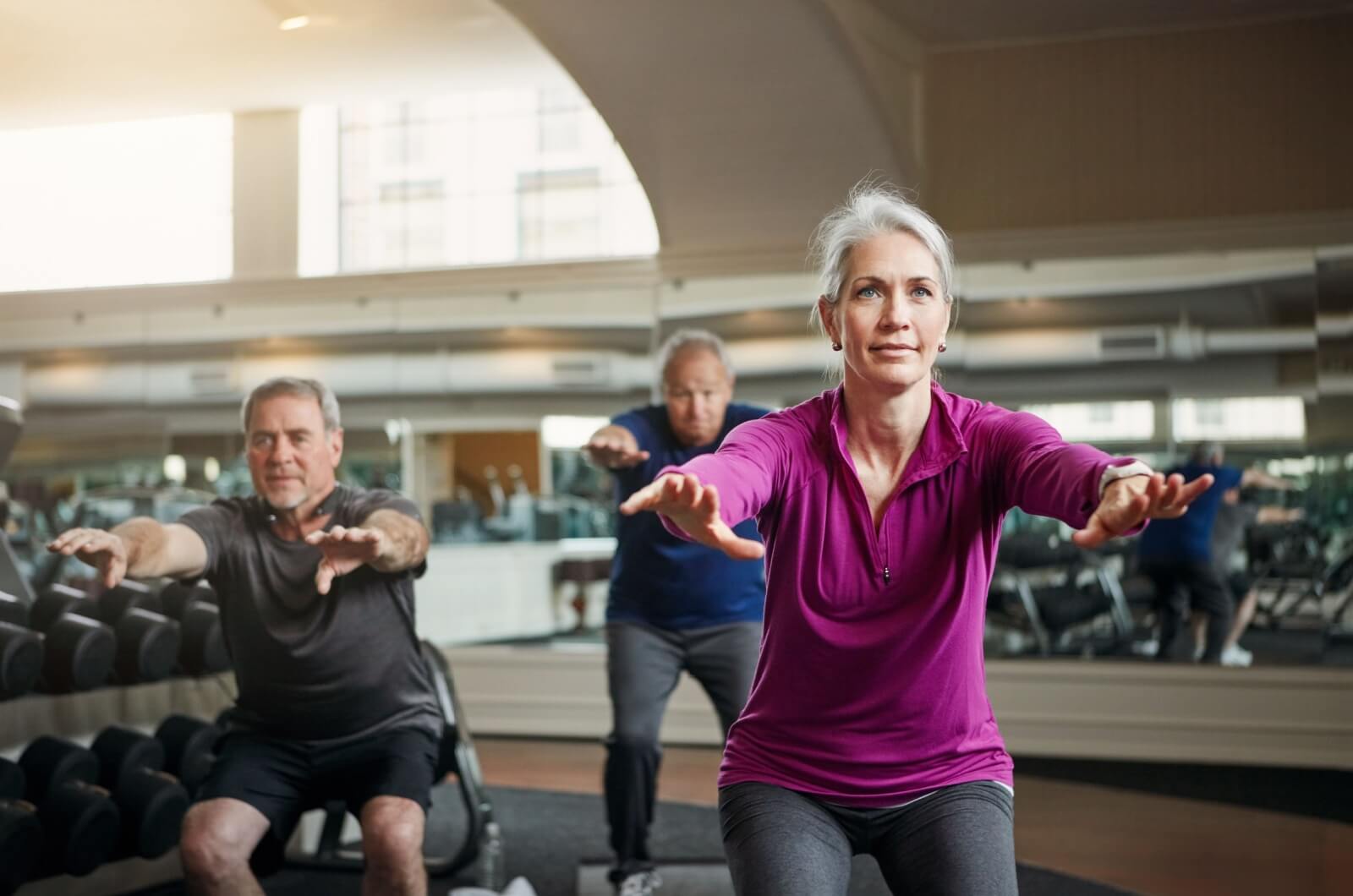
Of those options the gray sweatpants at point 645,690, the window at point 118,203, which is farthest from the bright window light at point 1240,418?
the window at point 118,203

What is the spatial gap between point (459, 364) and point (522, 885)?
3.20 meters

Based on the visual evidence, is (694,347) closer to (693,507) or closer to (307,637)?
(307,637)

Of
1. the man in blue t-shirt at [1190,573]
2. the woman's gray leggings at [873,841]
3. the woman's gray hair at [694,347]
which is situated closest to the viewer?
the woman's gray leggings at [873,841]

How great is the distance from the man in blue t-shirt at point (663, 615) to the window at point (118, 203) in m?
3.95

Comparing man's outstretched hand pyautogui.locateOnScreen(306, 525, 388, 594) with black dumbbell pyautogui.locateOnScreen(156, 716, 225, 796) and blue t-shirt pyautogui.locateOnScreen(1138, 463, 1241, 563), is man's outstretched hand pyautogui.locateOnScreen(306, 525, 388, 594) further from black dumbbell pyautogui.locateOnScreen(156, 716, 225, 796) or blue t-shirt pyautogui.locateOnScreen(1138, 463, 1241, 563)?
blue t-shirt pyautogui.locateOnScreen(1138, 463, 1241, 563)

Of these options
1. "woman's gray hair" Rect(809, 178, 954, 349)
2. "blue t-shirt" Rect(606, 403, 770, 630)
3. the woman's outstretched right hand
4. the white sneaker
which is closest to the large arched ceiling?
"blue t-shirt" Rect(606, 403, 770, 630)

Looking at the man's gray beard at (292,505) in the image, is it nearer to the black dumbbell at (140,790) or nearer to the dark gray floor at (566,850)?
the black dumbbell at (140,790)

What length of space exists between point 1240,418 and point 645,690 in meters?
2.99

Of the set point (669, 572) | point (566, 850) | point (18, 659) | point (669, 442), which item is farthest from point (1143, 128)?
point (18, 659)

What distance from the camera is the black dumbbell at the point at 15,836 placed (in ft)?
10.1

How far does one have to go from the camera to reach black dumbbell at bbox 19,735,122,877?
323cm

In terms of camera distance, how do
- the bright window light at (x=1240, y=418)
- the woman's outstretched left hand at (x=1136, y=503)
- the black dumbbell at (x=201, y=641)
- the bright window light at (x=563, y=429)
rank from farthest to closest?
the bright window light at (x=563, y=429) → the bright window light at (x=1240, y=418) → the black dumbbell at (x=201, y=641) → the woman's outstretched left hand at (x=1136, y=503)

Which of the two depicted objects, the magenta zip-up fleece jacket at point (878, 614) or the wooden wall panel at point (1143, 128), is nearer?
the magenta zip-up fleece jacket at point (878, 614)

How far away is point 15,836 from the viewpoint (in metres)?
3.10
